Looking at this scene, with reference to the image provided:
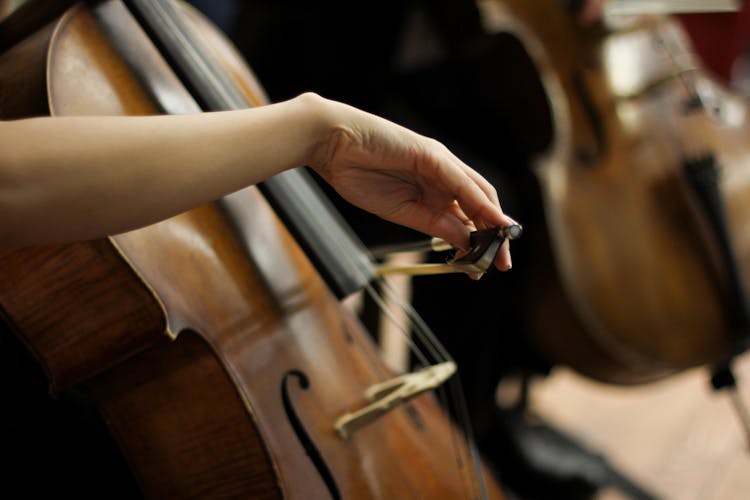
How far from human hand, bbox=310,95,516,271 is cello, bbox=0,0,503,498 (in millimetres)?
105

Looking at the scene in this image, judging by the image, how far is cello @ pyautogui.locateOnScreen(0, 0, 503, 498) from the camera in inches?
20.1

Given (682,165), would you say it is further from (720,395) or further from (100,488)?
(100,488)

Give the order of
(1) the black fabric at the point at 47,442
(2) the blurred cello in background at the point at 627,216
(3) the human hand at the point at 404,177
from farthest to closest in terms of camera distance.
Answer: (2) the blurred cello in background at the point at 627,216 < (1) the black fabric at the point at 47,442 < (3) the human hand at the point at 404,177

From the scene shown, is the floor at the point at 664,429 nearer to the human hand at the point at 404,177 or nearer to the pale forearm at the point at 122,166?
the human hand at the point at 404,177

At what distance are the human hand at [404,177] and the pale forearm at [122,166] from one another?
0.04m

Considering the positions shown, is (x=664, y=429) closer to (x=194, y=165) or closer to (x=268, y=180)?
(x=268, y=180)

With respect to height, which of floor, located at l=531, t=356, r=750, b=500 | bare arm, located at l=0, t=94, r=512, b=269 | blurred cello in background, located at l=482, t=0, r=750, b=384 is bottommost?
floor, located at l=531, t=356, r=750, b=500

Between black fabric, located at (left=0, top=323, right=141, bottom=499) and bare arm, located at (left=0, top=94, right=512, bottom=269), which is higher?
bare arm, located at (left=0, top=94, right=512, bottom=269)

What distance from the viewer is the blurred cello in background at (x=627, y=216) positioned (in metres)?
1.06

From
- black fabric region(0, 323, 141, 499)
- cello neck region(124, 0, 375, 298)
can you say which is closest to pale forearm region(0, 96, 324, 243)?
cello neck region(124, 0, 375, 298)

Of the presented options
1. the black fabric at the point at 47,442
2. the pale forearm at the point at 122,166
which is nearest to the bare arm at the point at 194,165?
the pale forearm at the point at 122,166

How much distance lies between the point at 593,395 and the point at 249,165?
4.52ft

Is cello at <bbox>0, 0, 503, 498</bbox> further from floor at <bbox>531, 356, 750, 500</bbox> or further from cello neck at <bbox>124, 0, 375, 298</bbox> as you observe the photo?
floor at <bbox>531, 356, 750, 500</bbox>

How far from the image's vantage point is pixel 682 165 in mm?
1114
